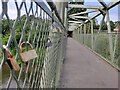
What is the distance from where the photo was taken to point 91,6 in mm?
12914

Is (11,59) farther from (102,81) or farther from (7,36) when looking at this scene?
(102,81)

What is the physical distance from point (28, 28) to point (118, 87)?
158 inches

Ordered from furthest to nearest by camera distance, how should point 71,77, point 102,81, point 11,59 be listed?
point 71,77
point 102,81
point 11,59

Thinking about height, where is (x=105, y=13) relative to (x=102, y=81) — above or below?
above

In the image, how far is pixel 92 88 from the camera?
4.55 metres

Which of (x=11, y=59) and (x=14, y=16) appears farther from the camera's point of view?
(x=14, y=16)

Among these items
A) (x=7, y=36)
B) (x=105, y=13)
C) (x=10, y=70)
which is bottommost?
(x=10, y=70)

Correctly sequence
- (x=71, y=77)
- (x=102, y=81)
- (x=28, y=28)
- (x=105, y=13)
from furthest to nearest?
(x=105, y=13) → (x=71, y=77) → (x=102, y=81) → (x=28, y=28)

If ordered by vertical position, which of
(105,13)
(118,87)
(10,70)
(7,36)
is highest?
(105,13)

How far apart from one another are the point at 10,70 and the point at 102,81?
468 cm

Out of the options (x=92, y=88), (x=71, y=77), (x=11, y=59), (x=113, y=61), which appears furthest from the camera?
(x=113, y=61)

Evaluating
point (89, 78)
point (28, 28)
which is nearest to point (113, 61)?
point (89, 78)

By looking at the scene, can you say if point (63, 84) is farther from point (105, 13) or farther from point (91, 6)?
point (91, 6)

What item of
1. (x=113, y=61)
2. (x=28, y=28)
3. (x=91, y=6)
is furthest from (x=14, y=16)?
(x=91, y=6)
